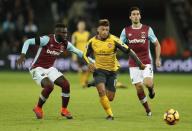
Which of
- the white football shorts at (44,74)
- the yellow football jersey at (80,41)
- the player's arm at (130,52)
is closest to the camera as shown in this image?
the player's arm at (130,52)

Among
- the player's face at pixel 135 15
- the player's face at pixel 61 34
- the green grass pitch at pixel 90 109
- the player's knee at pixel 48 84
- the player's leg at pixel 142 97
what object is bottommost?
the green grass pitch at pixel 90 109

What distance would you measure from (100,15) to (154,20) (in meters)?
2.95

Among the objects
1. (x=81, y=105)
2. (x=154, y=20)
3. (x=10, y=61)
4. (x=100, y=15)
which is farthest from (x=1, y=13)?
(x=81, y=105)

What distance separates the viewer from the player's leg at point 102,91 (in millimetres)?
12938

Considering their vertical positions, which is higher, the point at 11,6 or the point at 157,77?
the point at 11,6

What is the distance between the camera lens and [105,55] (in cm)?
1388

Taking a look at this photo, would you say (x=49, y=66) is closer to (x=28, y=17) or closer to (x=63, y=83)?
(x=63, y=83)

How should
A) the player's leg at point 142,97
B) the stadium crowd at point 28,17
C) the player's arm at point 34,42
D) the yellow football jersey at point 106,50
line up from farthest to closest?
A: 1. the stadium crowd at point 28,17
2. the player's leg at point 142,97
3. the yellow football jersey at point 106,50
4. the player's arm at point 34,42

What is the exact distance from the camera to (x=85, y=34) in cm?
2447

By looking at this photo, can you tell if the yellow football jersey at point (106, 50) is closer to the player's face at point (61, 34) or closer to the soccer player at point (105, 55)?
the soccer player at point (105, 55)

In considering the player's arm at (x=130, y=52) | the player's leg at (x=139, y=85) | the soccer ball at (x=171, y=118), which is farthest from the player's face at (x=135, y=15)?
the soccer ball at (x=171, y=118)

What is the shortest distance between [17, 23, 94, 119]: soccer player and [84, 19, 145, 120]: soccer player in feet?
1.36

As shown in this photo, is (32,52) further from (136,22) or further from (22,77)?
(136,22)

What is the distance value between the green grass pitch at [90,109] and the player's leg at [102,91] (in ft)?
0.75
